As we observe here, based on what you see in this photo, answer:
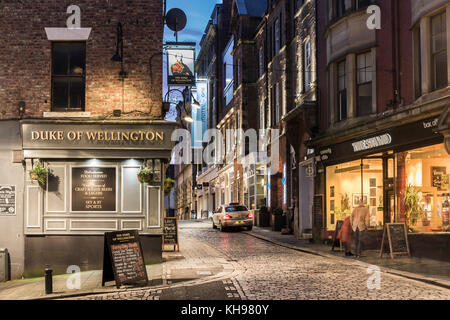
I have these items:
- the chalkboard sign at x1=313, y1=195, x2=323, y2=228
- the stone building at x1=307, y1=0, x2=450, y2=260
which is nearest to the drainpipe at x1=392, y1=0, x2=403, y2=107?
the stone building at x1=307, y1=0, x2=450, y2=260

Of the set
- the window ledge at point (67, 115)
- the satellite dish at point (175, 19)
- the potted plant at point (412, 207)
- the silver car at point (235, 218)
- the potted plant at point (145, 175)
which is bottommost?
the silver car at point (235, 218)

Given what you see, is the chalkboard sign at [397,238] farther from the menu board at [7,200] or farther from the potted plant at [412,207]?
the menu board at [7,200]

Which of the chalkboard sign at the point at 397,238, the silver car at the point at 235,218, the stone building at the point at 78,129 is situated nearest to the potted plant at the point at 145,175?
the stone building at the point at 78,129

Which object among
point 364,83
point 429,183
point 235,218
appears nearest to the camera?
point 429,183

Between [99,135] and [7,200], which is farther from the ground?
[99,135]

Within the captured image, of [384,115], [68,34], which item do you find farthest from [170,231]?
[384,115]

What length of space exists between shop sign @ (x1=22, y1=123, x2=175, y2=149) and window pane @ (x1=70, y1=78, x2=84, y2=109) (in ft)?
2.94

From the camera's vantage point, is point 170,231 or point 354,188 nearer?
point 170,231

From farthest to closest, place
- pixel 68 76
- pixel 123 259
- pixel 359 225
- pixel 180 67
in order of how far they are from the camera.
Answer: pixel 180 67
pixel 359 225
pixel 68 76
pixel 123 259

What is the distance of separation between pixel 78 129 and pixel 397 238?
30.7 ft

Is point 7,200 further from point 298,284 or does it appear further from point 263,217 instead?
point 263,217

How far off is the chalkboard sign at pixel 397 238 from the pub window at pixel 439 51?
4.05m

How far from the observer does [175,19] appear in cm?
1817

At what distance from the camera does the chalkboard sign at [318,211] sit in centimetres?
2302
